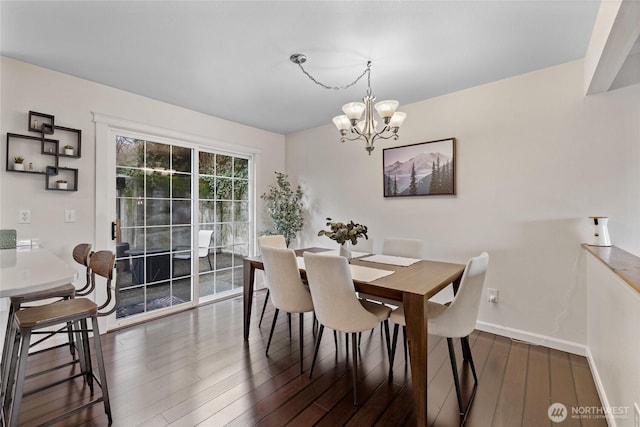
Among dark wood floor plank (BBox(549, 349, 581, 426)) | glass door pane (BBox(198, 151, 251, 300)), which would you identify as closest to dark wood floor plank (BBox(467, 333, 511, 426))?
dark wood floor plank (BBox(549, 349, 581, 426))

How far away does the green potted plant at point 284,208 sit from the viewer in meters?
4.28

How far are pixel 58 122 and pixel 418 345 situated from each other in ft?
11.2

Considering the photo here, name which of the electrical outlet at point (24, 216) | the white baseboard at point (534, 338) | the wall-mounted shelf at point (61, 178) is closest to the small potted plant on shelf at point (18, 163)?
the wall-mounted shelf at point (61, 178)

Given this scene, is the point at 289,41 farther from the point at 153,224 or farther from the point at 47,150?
the point at 153,224

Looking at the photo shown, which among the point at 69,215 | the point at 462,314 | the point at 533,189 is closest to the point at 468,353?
the point at 462,314

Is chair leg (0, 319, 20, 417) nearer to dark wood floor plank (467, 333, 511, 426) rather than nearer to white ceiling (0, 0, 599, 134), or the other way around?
white ceiling (0, 0, 599, 134)

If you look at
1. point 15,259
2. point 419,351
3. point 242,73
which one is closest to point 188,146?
point 242,73

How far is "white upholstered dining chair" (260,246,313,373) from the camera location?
2.23 meters

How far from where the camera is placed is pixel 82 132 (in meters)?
2.73

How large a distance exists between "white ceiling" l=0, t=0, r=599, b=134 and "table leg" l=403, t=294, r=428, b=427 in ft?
5.89

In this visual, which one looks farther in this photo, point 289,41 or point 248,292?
point 248,292

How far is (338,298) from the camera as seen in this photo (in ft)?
6.14

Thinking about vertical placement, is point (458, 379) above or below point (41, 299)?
below

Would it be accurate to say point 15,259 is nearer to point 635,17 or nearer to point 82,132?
point 82,132
